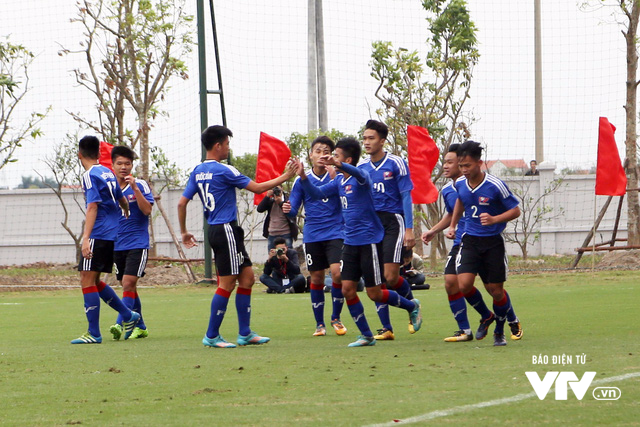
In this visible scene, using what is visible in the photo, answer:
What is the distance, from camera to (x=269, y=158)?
59.1 feet

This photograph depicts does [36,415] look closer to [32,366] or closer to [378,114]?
[32,366]

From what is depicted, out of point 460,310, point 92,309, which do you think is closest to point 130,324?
point 92,309

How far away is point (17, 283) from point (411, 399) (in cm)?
1781

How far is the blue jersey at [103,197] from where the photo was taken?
8.91 metres

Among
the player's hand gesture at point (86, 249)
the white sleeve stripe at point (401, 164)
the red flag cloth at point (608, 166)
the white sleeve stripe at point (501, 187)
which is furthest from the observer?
the red flag cloth at point (608, 166)

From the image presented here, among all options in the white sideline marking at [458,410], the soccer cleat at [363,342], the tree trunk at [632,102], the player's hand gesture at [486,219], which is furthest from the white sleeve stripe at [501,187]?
the tree trunk at [632,102]

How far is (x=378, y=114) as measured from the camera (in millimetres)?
23438

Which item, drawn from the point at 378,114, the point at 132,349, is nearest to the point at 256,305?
the point at 132,349

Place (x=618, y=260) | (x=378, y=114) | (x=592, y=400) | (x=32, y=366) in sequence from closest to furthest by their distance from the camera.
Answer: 1. (x=592, y=400)
2. (x=32, y=366)
3. (x=618, y=260)
4. (x=378, y=114)

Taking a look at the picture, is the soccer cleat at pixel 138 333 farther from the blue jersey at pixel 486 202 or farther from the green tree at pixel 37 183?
the green tree at pixel 37 183

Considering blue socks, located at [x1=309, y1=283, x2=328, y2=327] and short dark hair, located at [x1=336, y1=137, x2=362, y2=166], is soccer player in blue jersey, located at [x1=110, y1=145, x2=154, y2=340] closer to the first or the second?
blue socks, located at [x1=309, y1=283, x2=328, y2=327]

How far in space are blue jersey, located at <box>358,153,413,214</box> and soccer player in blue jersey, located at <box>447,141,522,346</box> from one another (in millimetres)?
907

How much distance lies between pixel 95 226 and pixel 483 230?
380 cm

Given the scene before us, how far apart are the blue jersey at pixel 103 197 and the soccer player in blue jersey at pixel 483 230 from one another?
3435 mm
